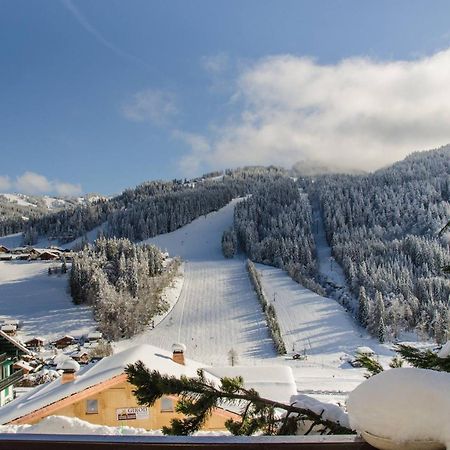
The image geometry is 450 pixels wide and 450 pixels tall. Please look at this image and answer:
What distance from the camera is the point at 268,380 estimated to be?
48.0ft

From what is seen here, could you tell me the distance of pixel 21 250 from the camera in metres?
114

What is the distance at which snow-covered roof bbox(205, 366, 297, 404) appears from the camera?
527 inches

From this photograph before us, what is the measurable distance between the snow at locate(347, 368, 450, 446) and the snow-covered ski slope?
55.7 metres

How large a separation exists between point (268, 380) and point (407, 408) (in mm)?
13719

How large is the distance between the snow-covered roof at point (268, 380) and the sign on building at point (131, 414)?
237cm

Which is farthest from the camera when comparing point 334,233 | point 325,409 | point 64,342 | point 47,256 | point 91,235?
point 91,235

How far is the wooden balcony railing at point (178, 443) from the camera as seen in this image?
1.56m

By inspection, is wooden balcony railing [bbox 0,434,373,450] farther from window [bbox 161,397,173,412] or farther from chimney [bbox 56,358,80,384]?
chimney [bbox 56,358,80,384]

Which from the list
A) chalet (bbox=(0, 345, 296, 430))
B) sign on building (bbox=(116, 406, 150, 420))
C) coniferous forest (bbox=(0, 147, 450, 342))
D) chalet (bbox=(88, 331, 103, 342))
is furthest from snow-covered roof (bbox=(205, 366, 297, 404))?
coniferous forest (bbox=(0, 147, 450, 342))

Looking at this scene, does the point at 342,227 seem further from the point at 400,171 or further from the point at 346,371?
the point at 346,371

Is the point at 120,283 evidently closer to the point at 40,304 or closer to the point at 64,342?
the point at 40,304

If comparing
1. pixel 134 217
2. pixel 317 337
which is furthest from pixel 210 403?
pixel 134 217

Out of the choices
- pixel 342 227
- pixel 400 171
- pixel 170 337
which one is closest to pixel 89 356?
pixel 170 337

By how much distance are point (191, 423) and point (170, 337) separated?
67.1 meters
